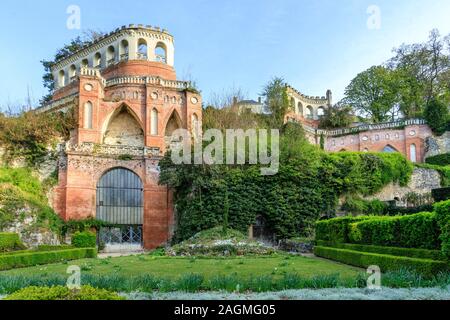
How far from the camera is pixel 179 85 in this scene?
1561 inches

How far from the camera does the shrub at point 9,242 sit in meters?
23.1

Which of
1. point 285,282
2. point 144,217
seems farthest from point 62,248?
point 285,282

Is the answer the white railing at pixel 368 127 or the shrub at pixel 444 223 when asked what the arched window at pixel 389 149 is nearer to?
the white railing at pixel 368 127

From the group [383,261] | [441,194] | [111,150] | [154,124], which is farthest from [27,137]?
[441,194]

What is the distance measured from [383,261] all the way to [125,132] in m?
27.2

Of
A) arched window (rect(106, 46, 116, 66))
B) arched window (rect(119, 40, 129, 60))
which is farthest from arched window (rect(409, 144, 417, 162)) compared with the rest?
arched window (rect(106, 46, 116, 66))

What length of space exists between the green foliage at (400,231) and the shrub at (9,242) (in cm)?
1590

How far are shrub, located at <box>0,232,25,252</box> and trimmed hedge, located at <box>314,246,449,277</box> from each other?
48.5 ft

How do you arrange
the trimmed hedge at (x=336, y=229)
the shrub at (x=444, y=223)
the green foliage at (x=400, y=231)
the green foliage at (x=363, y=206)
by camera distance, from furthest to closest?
the green foliage at (x=363, y=206), the trimmed hedge at (x=336, y=229), the green foliage at (x=400, y=231), the shrub at (x=444, y=223)

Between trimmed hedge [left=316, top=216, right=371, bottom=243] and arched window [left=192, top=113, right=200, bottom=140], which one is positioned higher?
arched window [left=192, top=113, right=200, bottom=140]

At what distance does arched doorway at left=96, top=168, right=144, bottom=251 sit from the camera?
106 ft

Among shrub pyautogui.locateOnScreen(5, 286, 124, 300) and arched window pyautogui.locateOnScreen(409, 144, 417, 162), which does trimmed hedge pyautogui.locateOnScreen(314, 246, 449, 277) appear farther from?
arched window pyautogui.locateOnScreen(409, 144, 417, 162)

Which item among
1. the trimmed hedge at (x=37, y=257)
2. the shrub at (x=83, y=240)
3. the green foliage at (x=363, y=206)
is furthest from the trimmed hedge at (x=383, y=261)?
the shrub at (x=83, y=240)

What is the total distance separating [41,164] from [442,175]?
2829 cm
